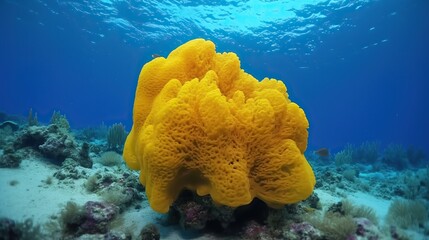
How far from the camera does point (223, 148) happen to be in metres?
3.57

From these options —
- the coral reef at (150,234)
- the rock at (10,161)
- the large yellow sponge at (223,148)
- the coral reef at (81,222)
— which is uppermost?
the large yellow sponge at (223,148)

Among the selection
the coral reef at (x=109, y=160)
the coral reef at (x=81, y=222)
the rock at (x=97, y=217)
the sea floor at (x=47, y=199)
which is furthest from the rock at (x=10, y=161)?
the rock at (x=97, y=217)

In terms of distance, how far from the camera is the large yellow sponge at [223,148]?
3477mm

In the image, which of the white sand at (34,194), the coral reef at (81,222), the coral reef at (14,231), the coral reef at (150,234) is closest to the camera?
the coral reef at (14,231)

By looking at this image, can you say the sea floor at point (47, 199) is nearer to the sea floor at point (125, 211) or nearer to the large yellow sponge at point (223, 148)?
the sea floor at point (125, 211)

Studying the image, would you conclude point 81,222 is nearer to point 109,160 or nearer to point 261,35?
point 109,160

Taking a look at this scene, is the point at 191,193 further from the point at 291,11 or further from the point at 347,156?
the point at 291,11

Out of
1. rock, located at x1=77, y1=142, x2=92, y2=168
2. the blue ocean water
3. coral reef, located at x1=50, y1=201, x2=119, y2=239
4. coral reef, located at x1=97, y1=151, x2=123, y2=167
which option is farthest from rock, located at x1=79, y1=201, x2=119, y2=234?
the blue ocean water

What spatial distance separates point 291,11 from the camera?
79.3 feet

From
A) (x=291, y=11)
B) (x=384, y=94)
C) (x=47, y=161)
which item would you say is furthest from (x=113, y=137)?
(x=384, y=94)

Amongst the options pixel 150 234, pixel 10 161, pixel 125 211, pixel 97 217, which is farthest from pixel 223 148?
pixel 10 161

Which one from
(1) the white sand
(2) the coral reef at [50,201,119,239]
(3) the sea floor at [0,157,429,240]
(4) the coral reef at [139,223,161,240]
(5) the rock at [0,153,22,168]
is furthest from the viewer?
(5) the rock at [0,153,22,168]

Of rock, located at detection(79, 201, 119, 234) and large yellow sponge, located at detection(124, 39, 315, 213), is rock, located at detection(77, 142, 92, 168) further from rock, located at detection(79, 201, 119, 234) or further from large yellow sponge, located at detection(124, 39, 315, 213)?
large yellow sponge, located at detection(124, 39, 315, 213)

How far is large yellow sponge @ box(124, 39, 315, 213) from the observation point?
3477mm
